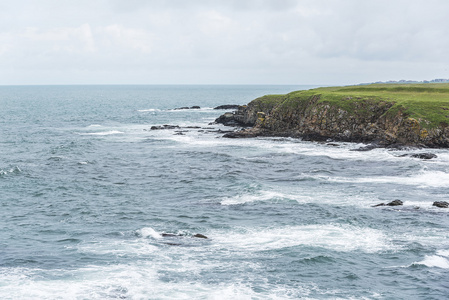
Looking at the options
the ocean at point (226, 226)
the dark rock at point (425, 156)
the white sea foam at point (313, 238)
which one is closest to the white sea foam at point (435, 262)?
the ocean at point (226, 226)

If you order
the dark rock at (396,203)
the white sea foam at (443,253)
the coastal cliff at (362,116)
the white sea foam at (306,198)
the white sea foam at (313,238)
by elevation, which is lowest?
the white sea foam at (313,238)

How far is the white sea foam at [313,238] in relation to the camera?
90.1 ft

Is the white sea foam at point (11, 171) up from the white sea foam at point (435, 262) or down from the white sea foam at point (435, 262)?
up

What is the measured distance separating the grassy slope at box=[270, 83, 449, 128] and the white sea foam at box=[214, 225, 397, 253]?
3522 cm

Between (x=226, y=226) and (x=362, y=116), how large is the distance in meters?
41.4

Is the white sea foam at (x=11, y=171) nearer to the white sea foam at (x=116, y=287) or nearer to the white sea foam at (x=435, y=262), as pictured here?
the white sea foam at (x=116, y=287)

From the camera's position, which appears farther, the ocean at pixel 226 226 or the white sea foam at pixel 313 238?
the white sea foam at pixel 313 238

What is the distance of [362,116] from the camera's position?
219 ft

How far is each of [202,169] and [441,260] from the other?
30.1 metres

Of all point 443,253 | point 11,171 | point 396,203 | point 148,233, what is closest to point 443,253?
point 443,253

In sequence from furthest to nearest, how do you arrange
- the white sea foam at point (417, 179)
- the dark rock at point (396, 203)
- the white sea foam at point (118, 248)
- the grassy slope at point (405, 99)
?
the grassy slope at point (405, 99) < the white sea foam at point (417, 179) < the dark rock at point (396, 203) < the white sea foam at point (118, 248)

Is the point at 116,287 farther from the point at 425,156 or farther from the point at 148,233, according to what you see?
the point at 425,156

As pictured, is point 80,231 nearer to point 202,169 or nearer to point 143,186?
point 143,186

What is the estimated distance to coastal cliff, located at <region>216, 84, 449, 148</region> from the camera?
60.0 metres
